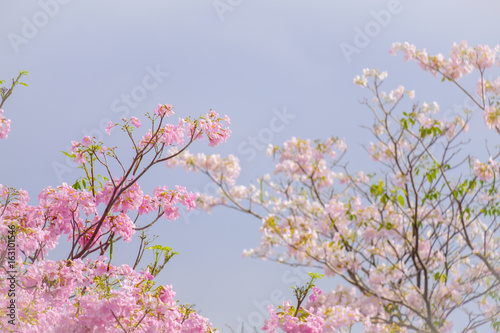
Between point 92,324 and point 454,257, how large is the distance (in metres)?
3.94

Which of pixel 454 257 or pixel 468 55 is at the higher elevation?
pixel 468 55

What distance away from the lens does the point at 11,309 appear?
7.82 ft

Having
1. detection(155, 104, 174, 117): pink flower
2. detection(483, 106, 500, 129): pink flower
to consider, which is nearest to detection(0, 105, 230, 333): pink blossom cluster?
detection(155, 104, 174, 117): pink flower

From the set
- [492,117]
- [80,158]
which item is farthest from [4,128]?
[492,117]

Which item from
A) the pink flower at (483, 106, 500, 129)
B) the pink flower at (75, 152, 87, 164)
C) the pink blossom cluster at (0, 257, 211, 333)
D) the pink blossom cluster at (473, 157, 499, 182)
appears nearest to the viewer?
the pink blossom cluster at (0, 257, 211, 333)

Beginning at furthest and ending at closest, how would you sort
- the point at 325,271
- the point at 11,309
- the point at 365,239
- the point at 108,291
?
the point at 365,239 → the point at 325,271 → the point at 11,309 → the point at 108,291

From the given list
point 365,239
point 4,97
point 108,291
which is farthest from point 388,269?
point 4,97

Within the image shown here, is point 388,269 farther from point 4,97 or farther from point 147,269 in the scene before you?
point 4,97

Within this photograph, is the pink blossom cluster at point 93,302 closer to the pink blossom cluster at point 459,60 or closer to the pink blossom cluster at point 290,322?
the pink blossom cluster at point 290,322

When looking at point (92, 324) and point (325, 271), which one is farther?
point (325, 271)

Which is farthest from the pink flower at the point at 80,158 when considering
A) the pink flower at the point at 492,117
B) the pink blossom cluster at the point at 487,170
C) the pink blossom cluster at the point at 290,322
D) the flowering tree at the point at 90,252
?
the pink blossom cluster at the point at 487,170

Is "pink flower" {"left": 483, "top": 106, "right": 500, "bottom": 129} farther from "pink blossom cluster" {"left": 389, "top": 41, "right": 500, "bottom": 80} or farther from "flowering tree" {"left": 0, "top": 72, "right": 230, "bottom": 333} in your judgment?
"flowering tree" {"left": 0, "top": 72, "right": 230, "bottom": 333}

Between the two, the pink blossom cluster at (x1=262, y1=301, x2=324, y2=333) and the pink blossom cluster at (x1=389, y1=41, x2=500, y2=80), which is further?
the pink blossom cluster at (x1=389, y1=41, x2=500, y2=80)

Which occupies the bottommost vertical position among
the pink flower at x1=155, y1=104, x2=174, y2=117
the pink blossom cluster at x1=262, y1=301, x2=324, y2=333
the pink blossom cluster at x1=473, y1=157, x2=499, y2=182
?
the pink blossom cluster at x1=262, y1=301, x2=324, y2=333
